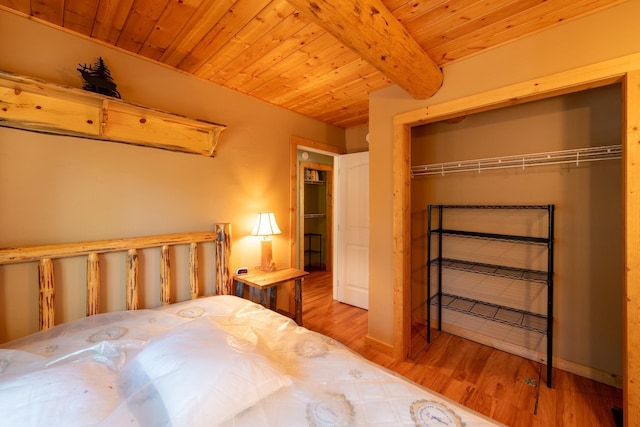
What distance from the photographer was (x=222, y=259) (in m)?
2.14

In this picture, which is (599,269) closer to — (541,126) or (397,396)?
(541,126)

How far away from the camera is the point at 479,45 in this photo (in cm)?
168

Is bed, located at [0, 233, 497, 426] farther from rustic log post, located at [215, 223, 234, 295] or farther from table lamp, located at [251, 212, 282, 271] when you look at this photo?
table lamp, located at [251, 212, 282, 271]

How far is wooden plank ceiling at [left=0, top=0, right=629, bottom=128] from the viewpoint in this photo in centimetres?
130

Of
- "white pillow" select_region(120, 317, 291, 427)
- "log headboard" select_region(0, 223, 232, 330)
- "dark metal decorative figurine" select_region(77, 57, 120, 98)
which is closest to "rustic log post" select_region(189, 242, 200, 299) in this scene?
"log headboard" select_region(0, 223, 232, 330)

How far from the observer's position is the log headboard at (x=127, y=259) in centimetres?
143

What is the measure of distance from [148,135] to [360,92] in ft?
6.01

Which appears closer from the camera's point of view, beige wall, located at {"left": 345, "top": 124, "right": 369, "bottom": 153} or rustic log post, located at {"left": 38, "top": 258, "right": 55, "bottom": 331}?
rustic log post, located at {"left": 38, "top": 258, "right": 55, "bottom": 331}

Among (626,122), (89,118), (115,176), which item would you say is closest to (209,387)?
(115,176)

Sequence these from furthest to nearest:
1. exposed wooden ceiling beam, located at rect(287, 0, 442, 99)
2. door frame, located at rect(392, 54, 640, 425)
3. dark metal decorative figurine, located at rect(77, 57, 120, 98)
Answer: dark metal decorative figurine, located at rect(77, 57, 120, 98) → door frame, located at rect(392, 54, 640, 425) → exposed wooden ceiling beam, located at rect(287, 0, 442, 99)

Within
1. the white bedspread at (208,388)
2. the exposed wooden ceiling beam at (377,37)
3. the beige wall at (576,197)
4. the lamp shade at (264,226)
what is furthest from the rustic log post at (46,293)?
the beige wall at (576,197)

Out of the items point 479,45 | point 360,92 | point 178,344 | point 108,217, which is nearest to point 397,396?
point 178,344

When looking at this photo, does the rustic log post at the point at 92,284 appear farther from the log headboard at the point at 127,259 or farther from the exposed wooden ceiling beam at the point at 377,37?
the exposed wooden ceiling beam at the point at 377,37

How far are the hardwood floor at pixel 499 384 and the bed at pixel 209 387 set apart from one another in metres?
1.09
